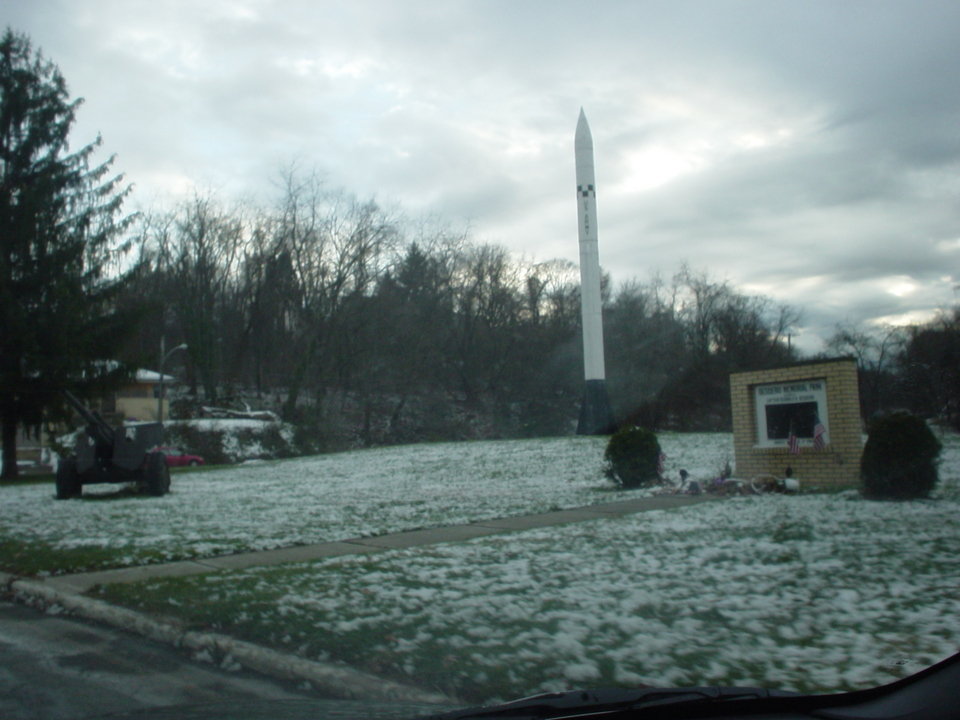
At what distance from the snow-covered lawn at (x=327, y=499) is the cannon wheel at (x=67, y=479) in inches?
14.7

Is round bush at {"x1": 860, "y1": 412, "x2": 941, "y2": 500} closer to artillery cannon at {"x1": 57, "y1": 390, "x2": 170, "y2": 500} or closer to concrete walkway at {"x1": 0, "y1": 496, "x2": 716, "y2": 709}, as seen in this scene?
concrete walkway at {"x1": 0, "y1": 496, "x2": 716, "y2": 709}

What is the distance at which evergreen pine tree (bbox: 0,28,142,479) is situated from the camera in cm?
2850

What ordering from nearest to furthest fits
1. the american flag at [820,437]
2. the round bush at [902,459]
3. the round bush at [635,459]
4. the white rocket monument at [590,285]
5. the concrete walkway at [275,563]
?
the concrete walkway at [275,563] → the round bush at [902,459] → the american flag at [820,437] → the round bush at [635,459] → the white rocket monument at [590,285]

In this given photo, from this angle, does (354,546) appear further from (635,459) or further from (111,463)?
(111,463)

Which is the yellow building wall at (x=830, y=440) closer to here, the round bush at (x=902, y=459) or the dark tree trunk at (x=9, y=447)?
the round bush at (x=902, y=459)

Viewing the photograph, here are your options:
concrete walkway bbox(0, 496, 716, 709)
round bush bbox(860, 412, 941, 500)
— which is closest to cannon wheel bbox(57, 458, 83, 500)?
concrete walkway bbox(0, 496, 716, 709)

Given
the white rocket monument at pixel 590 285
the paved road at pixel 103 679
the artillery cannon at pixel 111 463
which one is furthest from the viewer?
the white rocket monument at pixel 590 285

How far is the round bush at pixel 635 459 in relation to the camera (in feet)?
54.5

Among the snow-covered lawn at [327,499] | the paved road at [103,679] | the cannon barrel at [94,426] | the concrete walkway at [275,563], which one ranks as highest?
the cannon barrel at [94,426]

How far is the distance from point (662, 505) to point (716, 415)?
33.2 meters

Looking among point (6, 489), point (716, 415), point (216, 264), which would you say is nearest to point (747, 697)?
point (6, 489)

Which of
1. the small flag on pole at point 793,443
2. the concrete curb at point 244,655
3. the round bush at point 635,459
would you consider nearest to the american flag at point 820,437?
the small flag on pole at point 793,443

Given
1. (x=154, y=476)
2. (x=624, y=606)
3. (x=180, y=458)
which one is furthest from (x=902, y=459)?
(x=180, y=458)

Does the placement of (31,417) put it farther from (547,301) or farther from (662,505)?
(547,301)
